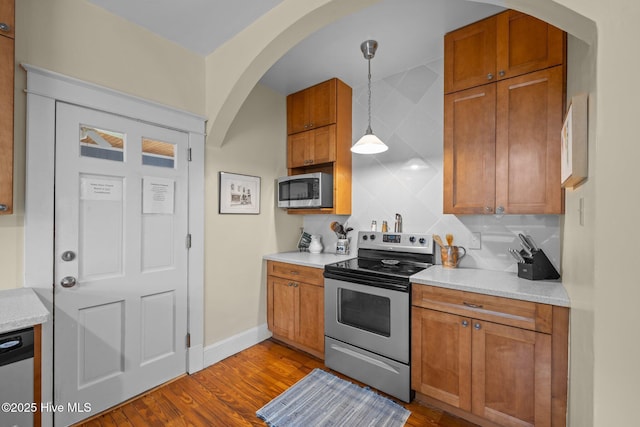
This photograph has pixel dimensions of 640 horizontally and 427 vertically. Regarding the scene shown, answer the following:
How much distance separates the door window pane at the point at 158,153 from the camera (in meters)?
2.05

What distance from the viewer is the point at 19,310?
1249mm

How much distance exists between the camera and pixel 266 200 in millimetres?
2979

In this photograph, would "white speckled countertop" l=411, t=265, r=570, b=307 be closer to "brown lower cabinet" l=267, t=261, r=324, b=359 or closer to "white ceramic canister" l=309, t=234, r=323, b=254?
"brown lower cabinet" l=267, t=261, r=324, b=359

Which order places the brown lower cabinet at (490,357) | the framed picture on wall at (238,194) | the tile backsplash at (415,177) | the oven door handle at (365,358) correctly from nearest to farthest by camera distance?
the brown lower cabinet at (490,357) → the oven door handle at (365,358) → the tile backsplash at (415,177) → the framed picture on wall at (238,194)

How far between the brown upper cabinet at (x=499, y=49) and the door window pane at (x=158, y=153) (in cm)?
220

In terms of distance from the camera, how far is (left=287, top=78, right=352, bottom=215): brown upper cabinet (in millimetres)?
Result: 2791

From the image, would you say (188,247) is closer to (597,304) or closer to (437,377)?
(437,377)

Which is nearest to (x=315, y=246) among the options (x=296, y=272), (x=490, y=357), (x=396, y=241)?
(x=296, y=272)

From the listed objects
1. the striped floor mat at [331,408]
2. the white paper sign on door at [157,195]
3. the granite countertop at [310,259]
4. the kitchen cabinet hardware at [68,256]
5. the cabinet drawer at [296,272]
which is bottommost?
the striped floor mat at [331,408]

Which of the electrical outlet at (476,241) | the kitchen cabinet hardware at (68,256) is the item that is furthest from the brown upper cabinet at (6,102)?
the electrical outlet at (476,241)

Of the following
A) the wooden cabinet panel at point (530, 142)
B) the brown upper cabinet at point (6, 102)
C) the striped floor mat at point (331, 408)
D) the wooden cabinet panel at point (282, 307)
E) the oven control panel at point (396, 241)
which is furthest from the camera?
the wooden cabinet panel at point (282, 307)

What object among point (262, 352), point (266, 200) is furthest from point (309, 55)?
point (262, 352)

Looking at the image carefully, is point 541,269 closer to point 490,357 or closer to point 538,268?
point 538,268

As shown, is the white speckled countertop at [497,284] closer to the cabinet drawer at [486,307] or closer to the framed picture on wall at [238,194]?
the cabinet drawer at [486,307]
